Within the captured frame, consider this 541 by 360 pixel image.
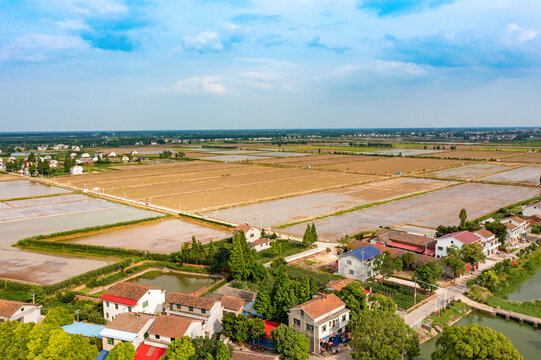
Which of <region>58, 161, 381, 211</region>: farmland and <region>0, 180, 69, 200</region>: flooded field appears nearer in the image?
<region>58, 161, 381, 211</region>: farmland

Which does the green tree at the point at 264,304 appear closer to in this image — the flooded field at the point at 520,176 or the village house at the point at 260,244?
the village house at the point at 260,244

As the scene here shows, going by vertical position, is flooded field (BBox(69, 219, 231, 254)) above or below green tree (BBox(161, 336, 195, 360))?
below

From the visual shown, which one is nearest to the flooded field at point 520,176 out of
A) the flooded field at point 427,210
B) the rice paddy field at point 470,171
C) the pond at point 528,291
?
the rice paddy field at point 470,171

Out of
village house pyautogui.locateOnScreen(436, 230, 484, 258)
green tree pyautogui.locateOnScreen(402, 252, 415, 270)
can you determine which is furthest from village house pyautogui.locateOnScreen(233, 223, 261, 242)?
village house pyautogui.locateOnScreen(436, 230, 484, 258)

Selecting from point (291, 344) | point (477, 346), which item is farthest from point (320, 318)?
point (477, 346)

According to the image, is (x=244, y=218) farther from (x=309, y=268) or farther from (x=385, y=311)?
→ (x=385, y=311)

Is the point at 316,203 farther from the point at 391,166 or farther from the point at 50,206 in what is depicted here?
the point at 391,166

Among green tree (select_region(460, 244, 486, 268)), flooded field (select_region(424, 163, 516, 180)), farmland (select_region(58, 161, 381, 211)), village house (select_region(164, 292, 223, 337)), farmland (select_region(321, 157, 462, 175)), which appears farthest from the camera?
farmland (select_region(321, 157, 462, 175))

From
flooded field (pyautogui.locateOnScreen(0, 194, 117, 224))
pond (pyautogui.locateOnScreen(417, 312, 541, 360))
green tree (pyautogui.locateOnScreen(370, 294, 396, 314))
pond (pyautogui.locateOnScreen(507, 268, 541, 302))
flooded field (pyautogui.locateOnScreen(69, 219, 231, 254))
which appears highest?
green tree (pyautogui.locateOnScreen(370, 294, 396, 314))

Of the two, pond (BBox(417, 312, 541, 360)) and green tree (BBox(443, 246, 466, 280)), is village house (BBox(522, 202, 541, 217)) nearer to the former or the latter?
green tree (BBox(443, 246, 466, 280))
